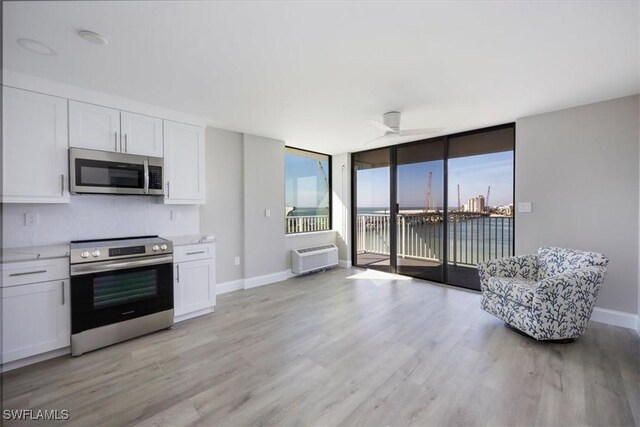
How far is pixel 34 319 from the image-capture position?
86.2 inches

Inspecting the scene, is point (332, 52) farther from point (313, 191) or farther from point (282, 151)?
point (313, 191)

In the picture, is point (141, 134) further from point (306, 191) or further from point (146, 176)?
point (306, 191)

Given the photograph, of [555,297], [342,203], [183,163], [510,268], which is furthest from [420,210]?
[183,163]

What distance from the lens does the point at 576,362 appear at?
2.22m

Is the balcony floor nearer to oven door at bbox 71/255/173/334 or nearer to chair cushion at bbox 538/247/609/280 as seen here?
chair cushion at bbox 538/247/609/280

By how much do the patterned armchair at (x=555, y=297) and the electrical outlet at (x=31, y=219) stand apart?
467cm

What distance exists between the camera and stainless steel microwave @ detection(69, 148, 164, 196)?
2.54m

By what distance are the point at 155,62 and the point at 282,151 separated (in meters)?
2.68

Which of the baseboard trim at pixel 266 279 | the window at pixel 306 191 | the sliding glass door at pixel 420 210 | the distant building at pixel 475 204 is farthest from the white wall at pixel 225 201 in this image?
the distant building at pixel 475 204

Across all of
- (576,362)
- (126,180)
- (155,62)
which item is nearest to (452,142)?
(576,362)

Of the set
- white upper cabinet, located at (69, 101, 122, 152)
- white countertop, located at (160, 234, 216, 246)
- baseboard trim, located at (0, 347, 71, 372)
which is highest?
white upper cabinet, located at (69, 101, 122, 152)

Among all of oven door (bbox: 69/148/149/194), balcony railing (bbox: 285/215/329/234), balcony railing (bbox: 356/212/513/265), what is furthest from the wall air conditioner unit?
oven door (bbox: 69/148/149/194)

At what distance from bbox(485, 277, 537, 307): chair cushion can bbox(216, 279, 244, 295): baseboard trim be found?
338 centimetres

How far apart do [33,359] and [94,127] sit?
214cm
